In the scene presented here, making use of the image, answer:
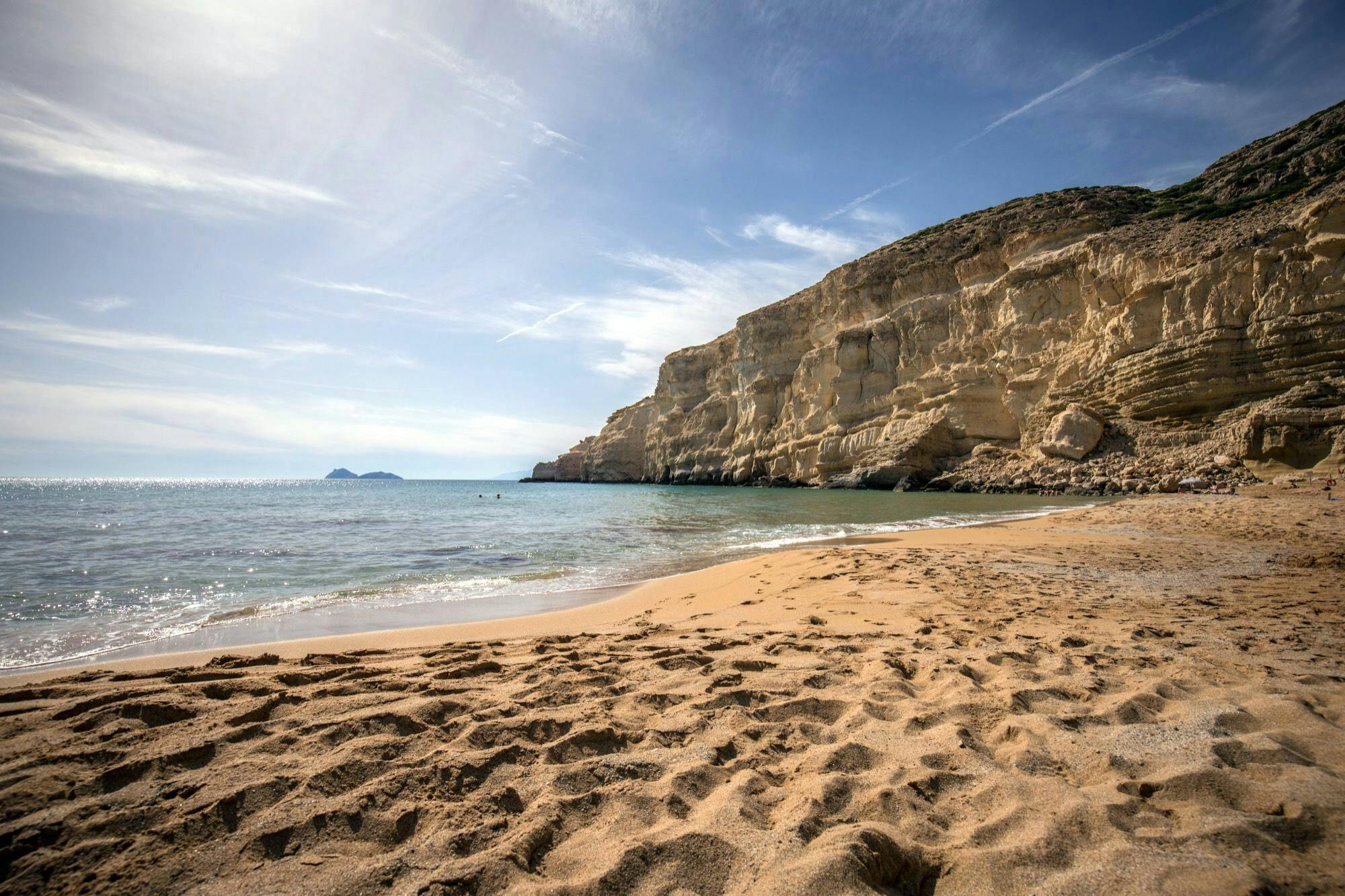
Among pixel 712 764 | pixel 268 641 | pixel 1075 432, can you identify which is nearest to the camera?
pixel 712 764

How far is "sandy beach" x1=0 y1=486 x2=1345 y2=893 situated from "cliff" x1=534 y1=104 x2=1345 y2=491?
84.5 feet

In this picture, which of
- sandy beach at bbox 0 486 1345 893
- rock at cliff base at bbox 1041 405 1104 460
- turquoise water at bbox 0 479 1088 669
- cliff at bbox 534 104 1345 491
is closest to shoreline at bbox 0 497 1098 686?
turquoise water at bbox 0 479 1088 669

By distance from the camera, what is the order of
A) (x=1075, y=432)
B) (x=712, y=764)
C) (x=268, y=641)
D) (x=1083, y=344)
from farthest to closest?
(x=1083, y=344) < (x=1075, y=432) < (x=268, y=641) < (x=712, y=764)

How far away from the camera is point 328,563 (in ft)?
34.0

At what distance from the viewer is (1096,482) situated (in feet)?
82.1

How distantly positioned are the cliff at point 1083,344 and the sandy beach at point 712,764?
84.5ft

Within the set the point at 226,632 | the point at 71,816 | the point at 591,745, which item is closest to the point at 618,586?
the point at 226,632

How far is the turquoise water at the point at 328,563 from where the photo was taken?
20.5 feet

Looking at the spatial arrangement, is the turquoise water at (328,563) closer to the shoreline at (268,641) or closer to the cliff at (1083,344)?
the shoreline at (268,641)

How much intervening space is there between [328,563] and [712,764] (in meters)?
10.4

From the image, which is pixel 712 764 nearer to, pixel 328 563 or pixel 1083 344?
pixel 328 563

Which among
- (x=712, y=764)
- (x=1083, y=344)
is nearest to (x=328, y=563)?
(x=712, y=764)

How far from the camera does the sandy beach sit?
177 centimetres

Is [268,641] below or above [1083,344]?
below
